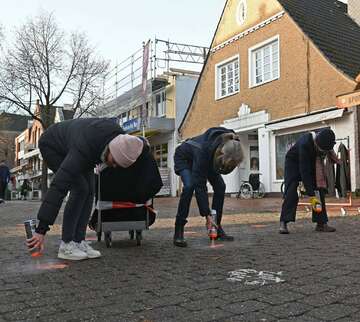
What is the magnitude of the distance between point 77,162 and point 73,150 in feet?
0.53

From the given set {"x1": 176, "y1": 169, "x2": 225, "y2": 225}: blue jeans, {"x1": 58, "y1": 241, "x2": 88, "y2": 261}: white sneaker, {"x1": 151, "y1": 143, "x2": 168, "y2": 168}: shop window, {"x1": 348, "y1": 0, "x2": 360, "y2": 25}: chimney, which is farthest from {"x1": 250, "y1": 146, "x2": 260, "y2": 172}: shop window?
{"x1": 58, "y1": 241, "x2": 88, "y2": 261}: white sneaker

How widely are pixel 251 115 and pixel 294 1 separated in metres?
5.24

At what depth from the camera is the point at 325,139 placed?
6438 mm

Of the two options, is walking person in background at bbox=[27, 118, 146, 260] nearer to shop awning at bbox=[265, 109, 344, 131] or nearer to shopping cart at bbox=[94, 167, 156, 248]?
shopping cart at bbox=[94, 167, 156, 248]

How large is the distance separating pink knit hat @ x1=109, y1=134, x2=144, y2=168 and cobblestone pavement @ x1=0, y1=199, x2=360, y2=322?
99 cm

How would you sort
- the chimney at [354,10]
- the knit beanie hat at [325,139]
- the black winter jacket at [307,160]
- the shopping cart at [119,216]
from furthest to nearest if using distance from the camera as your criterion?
the chimney at [354,10] < the black winter jacket at [307,160] < the knit beanie hat at [325,139] < the shopping cart at [119,216]

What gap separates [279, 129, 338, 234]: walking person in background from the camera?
6.52m

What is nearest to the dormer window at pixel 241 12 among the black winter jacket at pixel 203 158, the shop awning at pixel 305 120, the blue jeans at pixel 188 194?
the shop awning at pixel 305 120

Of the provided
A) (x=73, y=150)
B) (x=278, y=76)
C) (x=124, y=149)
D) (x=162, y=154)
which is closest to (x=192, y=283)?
(x=124, y=149)

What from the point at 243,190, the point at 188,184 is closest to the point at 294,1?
the point at 243,190

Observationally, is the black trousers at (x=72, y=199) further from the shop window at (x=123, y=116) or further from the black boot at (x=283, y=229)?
the shop window at (x=123, y=116)

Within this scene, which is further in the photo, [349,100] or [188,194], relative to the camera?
[349,100]

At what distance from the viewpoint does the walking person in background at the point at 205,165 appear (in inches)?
201

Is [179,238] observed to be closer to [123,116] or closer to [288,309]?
[288,309]
